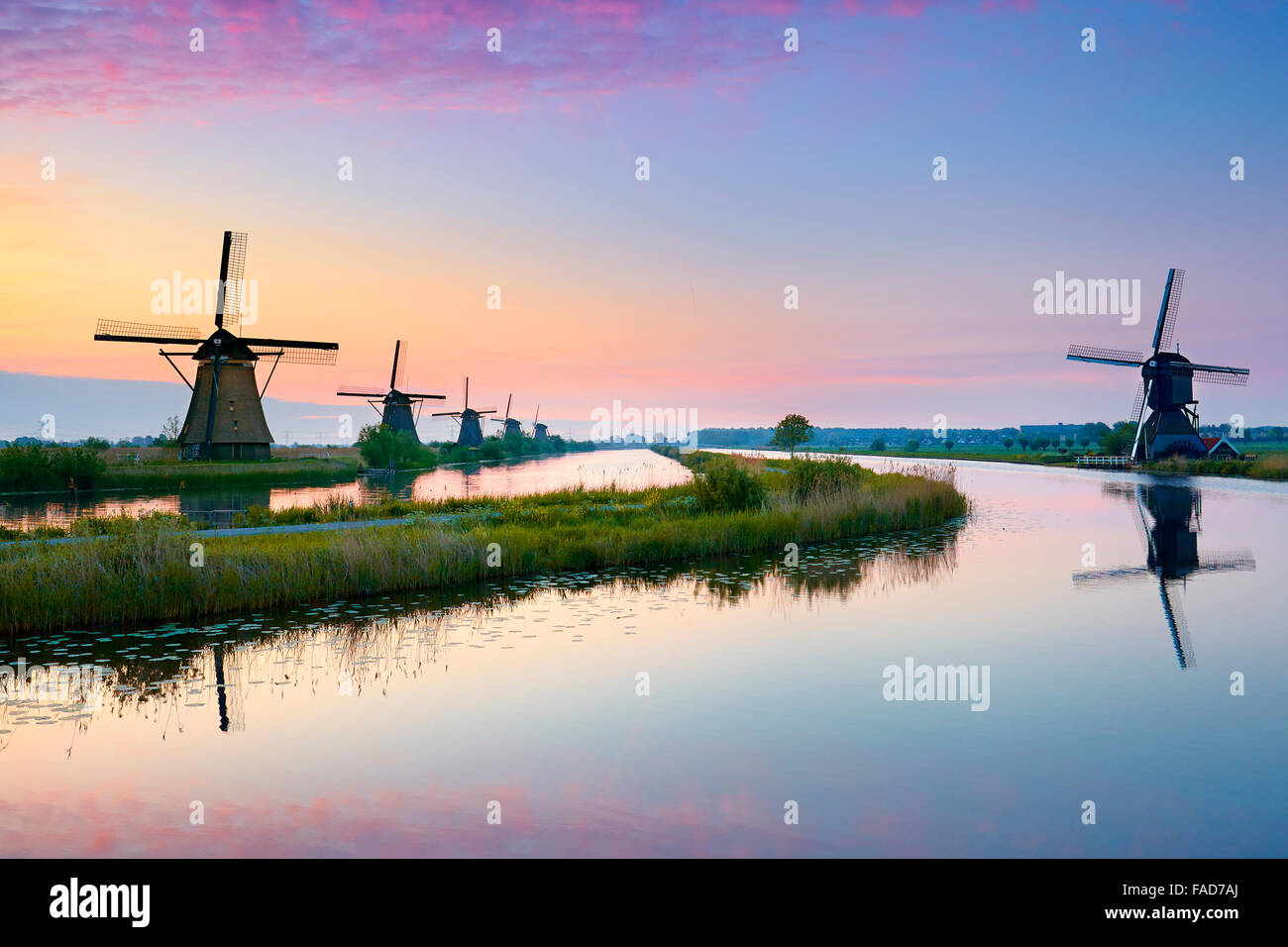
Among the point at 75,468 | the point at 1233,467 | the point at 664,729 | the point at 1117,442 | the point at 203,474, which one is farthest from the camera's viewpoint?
the point at 1117,442

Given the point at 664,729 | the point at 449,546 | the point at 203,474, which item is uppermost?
the point at 203,474

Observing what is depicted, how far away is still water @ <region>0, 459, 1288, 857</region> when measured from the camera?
713 cm

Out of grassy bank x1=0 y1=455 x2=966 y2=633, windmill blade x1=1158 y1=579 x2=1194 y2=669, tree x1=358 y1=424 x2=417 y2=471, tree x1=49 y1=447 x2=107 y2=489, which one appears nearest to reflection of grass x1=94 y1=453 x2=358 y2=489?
tree x1=49 y1=447 x2=107 y2=489

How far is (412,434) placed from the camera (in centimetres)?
9906

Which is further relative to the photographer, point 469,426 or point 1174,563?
point 469,426

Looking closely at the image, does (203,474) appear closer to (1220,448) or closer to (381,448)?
(381,448)

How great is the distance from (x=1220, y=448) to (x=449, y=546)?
78692 millimetres

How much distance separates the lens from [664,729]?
9.81 meters

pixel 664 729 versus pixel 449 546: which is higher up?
pixel 449 546

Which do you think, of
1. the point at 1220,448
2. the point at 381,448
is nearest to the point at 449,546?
the point at 381,448

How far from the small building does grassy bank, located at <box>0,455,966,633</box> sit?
177 ft
